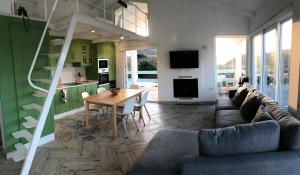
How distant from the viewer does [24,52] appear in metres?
→ 3.86

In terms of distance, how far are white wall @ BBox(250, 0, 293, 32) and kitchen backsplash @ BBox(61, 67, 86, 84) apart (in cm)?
539

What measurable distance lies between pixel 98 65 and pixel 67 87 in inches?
62.4

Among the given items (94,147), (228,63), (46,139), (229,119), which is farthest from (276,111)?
(228,63)

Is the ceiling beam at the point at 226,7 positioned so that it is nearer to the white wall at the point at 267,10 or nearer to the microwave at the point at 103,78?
the white wall at the point at 267,10

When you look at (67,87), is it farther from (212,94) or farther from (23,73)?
(212,94)

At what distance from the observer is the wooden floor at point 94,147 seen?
321 centimetres

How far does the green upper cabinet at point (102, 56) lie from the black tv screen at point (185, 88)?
2.40 m

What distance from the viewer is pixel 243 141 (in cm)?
195

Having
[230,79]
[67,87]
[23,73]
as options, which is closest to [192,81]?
[230,79]

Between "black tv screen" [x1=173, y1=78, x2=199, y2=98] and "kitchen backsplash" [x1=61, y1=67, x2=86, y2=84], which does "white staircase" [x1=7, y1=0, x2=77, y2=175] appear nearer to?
"kitchen backsplash" [x1=61, y1=67, x2=86, y2=84]

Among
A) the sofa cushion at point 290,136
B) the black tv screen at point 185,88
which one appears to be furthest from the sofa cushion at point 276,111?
the black tv screen at point 185,88

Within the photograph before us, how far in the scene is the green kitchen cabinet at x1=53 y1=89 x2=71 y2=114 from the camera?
5.95 m

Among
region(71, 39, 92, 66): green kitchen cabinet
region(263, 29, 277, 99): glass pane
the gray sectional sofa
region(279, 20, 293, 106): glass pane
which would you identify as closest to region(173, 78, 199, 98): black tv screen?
region(263, 29, 277, 99): glass pane

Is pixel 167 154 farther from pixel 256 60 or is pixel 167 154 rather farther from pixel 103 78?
pixel 103 78
